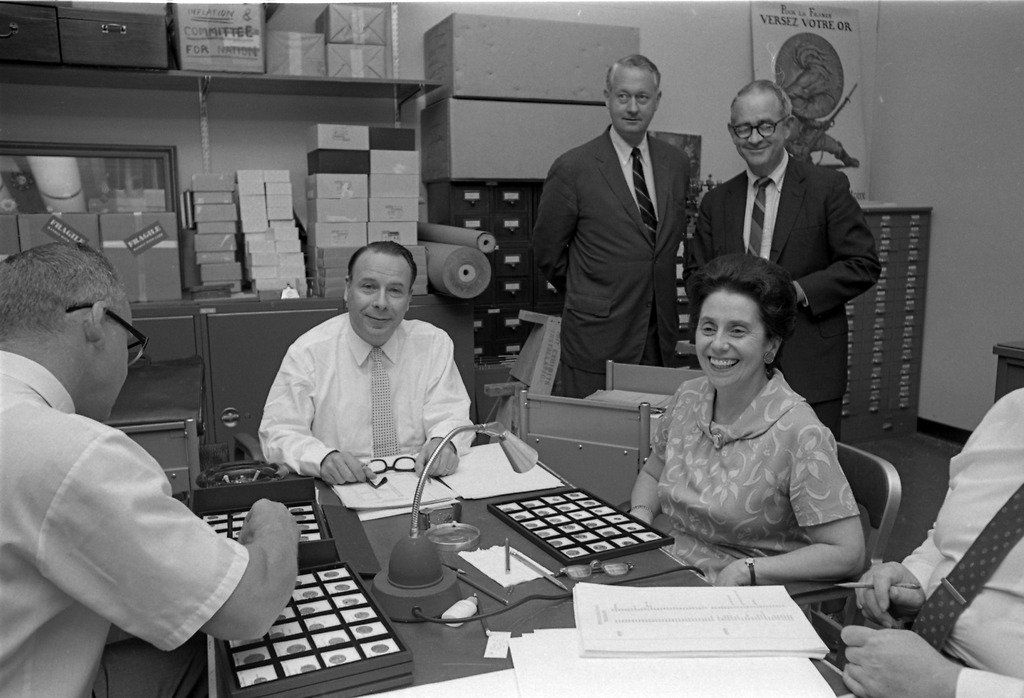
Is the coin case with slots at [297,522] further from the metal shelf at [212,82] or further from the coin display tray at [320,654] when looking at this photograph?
the metal shelf at [212,82]

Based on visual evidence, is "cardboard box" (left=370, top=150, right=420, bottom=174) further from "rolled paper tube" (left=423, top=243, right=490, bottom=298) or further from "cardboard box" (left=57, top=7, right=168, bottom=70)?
"cardboard box" (left=57, top=7, right=168, bottom=70)

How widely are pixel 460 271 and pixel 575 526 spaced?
2.46 m

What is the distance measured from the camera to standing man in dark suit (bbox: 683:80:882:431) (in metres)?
2.59

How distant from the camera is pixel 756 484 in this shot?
165cm

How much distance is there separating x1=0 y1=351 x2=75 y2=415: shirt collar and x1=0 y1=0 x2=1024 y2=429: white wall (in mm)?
3508

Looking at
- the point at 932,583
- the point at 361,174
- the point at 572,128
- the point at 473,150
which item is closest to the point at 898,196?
the point at 572,128

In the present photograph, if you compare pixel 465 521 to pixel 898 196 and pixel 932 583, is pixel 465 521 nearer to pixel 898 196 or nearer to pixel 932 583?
pixel 932 583

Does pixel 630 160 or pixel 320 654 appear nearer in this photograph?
pixel 320 654

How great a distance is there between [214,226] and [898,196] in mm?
4185

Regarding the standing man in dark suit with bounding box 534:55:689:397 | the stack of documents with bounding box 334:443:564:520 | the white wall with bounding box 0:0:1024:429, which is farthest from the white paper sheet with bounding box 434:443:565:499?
the white wall with bounding box 0:0:1024:429

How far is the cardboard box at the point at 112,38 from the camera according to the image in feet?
11.6

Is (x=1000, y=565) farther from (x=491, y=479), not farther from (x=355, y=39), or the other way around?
(x=355, y=39)

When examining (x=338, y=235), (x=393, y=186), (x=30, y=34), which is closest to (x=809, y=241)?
(x=393, y=186)

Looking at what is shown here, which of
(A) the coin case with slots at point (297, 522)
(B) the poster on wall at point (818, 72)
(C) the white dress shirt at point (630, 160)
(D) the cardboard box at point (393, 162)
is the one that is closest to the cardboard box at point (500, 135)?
(D) the cardboard box at point (393, 162)
